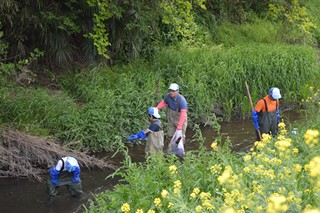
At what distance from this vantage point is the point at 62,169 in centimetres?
813

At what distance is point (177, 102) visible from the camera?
955cm

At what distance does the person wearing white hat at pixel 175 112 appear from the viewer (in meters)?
9.27

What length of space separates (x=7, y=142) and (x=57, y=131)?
3.71 ft

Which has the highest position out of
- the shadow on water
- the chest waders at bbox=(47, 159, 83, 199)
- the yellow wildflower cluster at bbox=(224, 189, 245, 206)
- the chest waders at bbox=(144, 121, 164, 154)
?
the yellow wildflower cluster at bbox=(224, 189, 245, 206)

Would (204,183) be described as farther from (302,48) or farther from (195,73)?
(302,48)

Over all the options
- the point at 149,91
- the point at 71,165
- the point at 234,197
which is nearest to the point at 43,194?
the point at 71,165

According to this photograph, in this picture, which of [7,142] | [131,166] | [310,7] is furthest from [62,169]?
[310,7]

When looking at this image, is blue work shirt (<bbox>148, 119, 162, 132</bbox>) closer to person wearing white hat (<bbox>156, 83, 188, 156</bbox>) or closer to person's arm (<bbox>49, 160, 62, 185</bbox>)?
person wearing white hat (<bbox>156, 83, 188, 156</bbox>)

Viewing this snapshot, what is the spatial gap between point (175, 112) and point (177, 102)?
0.86 feet

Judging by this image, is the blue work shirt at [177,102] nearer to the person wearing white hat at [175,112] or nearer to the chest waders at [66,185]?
the person wearing white hat at [175,112]

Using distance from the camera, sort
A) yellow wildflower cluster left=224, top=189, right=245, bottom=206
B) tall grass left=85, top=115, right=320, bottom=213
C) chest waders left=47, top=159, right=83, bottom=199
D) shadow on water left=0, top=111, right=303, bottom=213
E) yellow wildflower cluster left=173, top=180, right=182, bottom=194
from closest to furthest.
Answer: yellow wildflower cluster left=224, top=189, right=245, bottom=206 → tall grass left=85, top=115, right=320, bottom=213 → yellow wildflower cluster left=173, top=180, right=182, bottom=194 → shadow on water left=0, top=111, right=303, bottom=213 → chest waders left=47, top=159, right=83, bottom=199

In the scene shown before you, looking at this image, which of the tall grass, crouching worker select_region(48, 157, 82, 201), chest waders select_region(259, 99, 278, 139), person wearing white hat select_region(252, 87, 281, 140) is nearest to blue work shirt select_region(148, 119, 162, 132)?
crouching worker select_region(48, 157, 82, 201)

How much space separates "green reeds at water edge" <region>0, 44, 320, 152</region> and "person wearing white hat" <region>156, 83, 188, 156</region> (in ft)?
4.21

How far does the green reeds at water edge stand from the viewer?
1015cm
